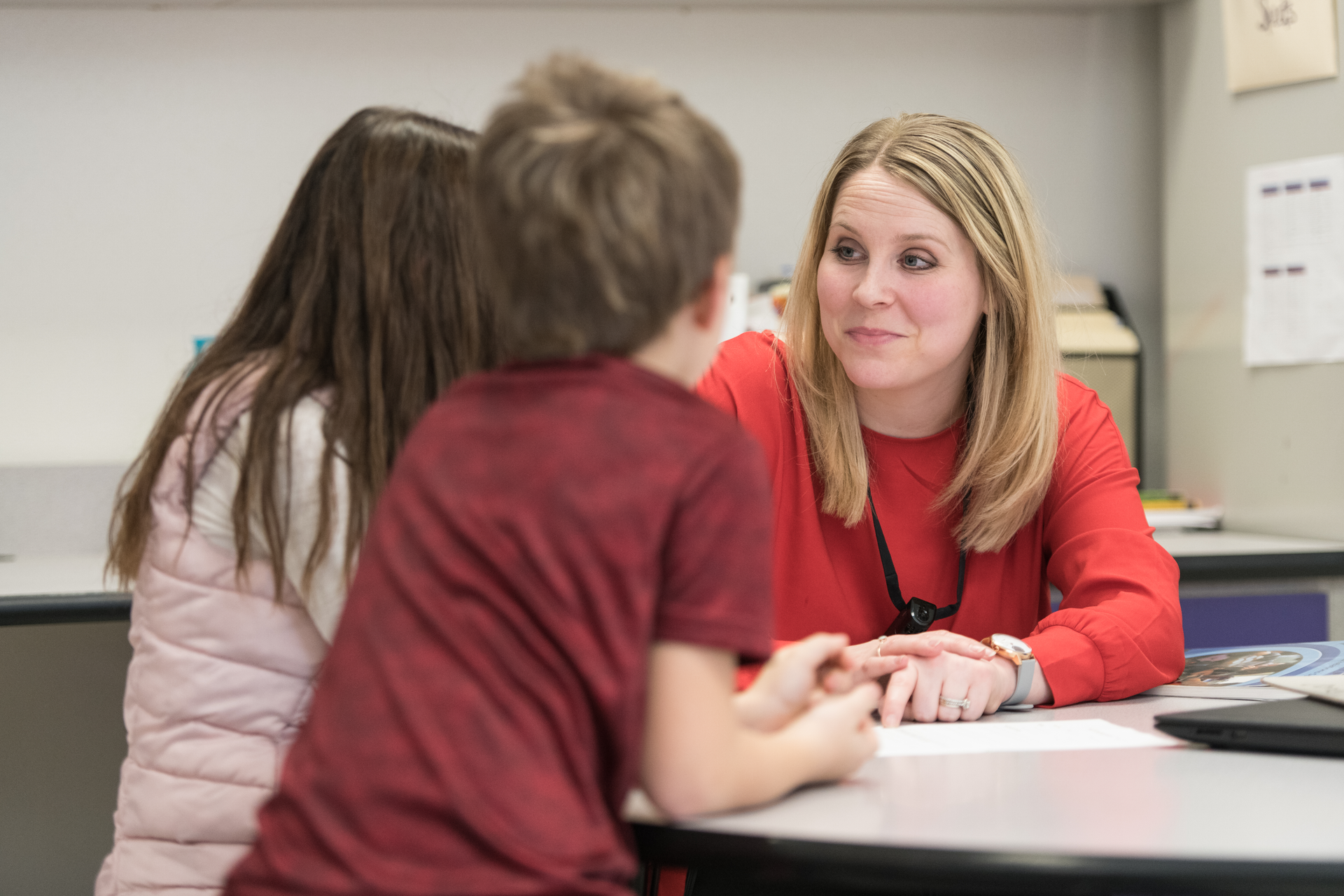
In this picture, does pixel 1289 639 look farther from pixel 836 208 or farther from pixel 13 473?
pixel 13 473

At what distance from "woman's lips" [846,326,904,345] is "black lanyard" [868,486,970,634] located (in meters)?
0.19

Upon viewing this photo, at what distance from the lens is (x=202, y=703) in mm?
932

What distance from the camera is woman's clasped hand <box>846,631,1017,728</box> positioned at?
106 cm

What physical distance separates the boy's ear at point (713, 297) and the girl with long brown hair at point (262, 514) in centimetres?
35

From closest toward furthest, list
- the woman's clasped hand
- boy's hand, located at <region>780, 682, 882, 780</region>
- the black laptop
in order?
boy's hand, located at <region>780, 682, 882, 780</region> < the black laptop < the woman's clasped hand

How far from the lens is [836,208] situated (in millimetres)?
1447

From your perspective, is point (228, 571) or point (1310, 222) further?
point (1310, 222)

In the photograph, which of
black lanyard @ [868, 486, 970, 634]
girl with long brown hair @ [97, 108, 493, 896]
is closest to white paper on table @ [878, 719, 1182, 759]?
black lanyard @ [868, 486, 970, 634]

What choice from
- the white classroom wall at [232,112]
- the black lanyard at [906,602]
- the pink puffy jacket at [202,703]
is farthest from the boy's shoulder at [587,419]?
the white classroom wall at [232,112]

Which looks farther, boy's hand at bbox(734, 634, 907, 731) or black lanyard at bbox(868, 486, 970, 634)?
black lanyard at bbox(868, 486, 970, 634)

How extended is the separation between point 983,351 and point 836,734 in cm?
85

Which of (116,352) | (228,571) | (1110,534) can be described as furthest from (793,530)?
(116,352)

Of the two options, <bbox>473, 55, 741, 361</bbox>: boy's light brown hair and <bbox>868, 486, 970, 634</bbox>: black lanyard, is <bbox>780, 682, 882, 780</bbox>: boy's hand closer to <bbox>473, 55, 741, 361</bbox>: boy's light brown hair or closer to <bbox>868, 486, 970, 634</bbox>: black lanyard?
<bbox>473, 55, 741, 361</bbox>: boy's light brown hair

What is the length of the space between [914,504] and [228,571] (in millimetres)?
859
